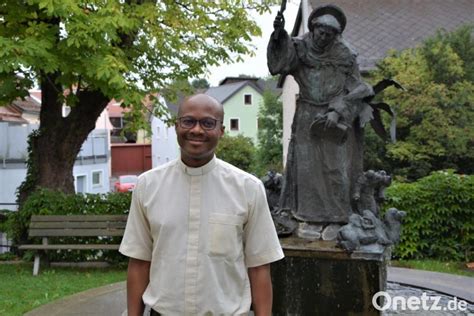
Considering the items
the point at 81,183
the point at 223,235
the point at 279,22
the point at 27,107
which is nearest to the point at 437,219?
the point at 279,22

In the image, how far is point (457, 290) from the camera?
6.88 meters

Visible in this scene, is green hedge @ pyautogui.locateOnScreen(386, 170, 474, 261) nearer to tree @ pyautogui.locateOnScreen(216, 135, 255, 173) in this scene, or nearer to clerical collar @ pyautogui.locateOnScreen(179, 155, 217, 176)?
clerical collar @ pyautogui.locateOnScreen(179, 155, 217, 176)

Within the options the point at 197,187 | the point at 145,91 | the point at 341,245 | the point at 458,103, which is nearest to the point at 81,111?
the point at 145,91

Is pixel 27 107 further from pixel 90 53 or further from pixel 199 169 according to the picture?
pixel 199 169

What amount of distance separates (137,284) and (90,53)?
723 centimetres

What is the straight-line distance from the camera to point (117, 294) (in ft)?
22.6

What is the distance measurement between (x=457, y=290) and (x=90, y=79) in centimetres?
625

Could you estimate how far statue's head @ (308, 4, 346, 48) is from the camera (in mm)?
5152

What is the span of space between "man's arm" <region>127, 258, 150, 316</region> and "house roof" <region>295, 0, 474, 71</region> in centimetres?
2020

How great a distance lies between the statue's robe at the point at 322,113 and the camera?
5.25 m

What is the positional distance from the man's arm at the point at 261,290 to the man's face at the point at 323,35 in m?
→ 3.28

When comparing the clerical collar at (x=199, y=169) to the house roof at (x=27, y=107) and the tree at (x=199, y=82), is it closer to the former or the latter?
the tree at (x=199, y=82)

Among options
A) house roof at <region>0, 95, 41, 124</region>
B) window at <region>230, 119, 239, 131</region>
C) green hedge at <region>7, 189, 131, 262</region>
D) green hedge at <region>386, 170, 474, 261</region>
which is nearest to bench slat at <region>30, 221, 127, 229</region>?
green hedge at <region>7, 189, 131, 262</region>

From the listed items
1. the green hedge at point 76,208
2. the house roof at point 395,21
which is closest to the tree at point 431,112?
the house roof at point 395,21
